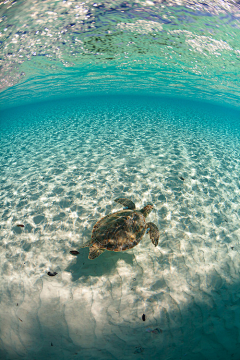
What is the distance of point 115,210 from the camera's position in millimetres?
5281

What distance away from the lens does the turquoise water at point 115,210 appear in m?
3.07

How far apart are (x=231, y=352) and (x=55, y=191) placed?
19.4 ft

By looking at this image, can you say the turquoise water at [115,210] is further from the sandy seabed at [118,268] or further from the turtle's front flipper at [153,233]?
the turtle's front flipper at [153,233]

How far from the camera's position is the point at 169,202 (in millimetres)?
5777

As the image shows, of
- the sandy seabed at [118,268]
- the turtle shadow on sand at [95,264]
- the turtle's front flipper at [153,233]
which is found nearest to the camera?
the sandy seabed at [118,268]

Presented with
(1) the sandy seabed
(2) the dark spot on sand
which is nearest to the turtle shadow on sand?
(1) the sandy seabed

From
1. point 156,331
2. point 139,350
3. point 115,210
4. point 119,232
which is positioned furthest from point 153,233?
point 139,350

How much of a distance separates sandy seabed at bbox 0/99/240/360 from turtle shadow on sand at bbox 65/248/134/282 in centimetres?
2

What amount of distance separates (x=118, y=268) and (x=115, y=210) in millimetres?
1747

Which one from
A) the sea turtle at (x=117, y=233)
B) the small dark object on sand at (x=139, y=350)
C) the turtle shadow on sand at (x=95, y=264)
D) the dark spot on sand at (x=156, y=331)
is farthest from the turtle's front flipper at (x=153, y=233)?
the small dark object on sand at (x=139, y=350)

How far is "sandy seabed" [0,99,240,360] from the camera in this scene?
299 centimetres

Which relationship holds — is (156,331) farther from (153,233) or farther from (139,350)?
(153,233)

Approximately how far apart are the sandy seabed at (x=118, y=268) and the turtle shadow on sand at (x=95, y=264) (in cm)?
2

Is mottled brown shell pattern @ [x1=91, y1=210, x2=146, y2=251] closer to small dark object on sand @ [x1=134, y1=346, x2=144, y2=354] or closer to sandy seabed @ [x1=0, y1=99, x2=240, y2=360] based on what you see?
sandy seabed @ [x1=0, y1=99, x2=240, y2=360]
